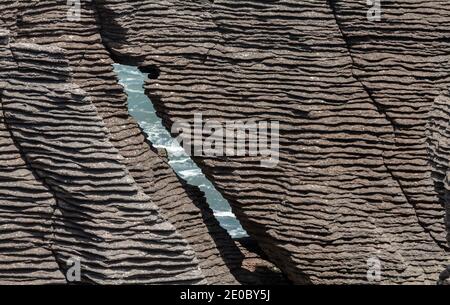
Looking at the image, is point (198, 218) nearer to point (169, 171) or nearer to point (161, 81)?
point (169, 171)

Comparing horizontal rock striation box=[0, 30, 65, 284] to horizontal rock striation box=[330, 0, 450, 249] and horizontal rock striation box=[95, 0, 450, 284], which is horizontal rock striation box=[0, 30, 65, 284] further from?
horizontal rock striation box=[330, 0, 450, 249]

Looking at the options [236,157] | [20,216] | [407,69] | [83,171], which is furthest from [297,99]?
[20,216]

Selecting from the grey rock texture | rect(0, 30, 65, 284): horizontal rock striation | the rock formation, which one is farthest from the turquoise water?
rect(0, 30, 65, 284): horizontal rock striation

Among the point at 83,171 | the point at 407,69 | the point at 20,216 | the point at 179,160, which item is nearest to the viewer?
the point at 83,171

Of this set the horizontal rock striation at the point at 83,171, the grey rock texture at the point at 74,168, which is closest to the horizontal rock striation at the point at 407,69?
the grey rock texture at the point at 74,168

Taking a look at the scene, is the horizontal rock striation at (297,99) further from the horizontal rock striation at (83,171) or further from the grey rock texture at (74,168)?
the horizontal rock striation at (83,171)

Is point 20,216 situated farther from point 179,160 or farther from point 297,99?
point 179,160
